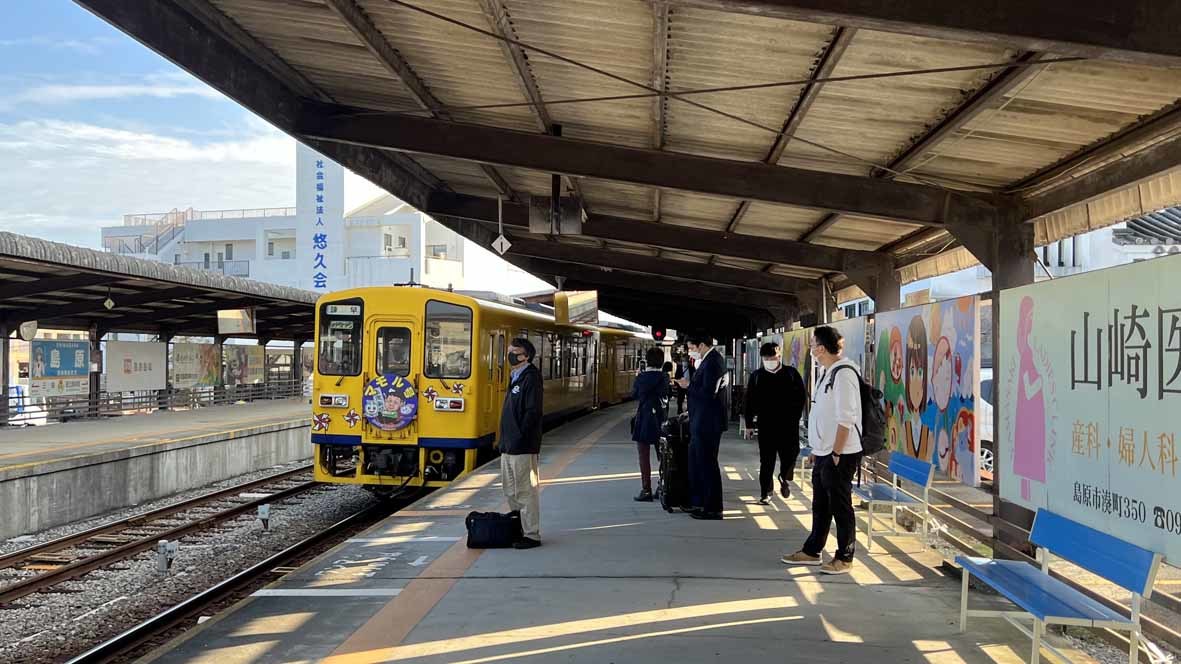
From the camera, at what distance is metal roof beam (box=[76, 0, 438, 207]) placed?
746cm

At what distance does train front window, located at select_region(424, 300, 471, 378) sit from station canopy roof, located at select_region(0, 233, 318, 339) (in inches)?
178

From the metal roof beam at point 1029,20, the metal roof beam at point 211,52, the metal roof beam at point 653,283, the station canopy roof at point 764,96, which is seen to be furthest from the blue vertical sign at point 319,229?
the metal roof beam at point 1029,20

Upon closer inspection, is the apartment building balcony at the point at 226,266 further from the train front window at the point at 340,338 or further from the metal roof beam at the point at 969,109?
the metal roof beam at the point at 969,109

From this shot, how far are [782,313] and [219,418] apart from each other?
12002 mm

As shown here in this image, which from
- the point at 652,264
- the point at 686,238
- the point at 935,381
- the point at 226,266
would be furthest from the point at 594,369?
the point at 226,266

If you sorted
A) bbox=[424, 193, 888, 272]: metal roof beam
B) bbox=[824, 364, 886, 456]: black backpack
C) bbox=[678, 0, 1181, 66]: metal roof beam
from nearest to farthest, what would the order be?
bbox=[678, 0, 1181, 66]: metal roof beam
bbox=[824, 364, 886, 456]: black backpack
bbox=[424, 193, 888, 272]: metal roof beam

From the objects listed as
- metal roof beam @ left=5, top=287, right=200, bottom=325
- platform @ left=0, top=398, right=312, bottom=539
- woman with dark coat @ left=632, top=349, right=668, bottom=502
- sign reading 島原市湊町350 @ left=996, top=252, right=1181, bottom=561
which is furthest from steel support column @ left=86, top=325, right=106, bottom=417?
sign reading 島原市湊町350 @ left=996, top=252, right=1181, bottom=561

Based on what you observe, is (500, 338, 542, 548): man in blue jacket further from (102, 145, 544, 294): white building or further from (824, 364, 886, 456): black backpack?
(102, 145, 544, 294): white building

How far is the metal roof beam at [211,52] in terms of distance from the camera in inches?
294

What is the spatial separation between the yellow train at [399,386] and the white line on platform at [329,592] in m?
5.68

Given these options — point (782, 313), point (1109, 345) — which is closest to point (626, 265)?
point (782, 313)

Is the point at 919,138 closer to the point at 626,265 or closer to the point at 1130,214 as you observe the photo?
the point at 1130,214

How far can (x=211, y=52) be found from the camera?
849cm

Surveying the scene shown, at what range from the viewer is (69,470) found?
13.0 m
